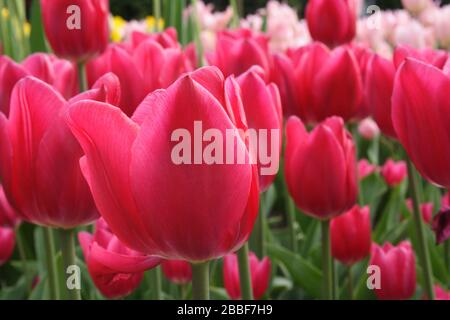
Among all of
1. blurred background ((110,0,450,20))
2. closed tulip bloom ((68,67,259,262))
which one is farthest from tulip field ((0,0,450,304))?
blurred background ((110,0,450,20))

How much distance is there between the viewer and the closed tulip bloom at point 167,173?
0.46 meters

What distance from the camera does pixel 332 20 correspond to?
125cm

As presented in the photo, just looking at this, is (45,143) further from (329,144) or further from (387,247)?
(387,247)

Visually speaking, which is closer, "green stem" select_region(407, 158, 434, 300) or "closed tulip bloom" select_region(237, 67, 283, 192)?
"closed tulip bloom" select_region(237, 67, 283, 192)

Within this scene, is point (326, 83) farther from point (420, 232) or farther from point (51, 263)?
point (51, 263)

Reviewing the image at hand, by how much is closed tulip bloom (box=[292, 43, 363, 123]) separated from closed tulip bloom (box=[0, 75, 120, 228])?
0.49 meters

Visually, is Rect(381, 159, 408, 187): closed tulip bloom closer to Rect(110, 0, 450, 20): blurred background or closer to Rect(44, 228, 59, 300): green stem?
Rect(44, 228, 59, 300): green stem

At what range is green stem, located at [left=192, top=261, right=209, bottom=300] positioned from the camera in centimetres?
49

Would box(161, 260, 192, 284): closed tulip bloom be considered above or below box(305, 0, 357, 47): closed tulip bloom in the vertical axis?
below

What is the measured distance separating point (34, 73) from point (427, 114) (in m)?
0.45

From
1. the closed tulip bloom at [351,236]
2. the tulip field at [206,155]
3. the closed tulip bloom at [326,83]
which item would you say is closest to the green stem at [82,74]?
the tulip field at [206,155]

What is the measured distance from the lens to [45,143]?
0.60 m

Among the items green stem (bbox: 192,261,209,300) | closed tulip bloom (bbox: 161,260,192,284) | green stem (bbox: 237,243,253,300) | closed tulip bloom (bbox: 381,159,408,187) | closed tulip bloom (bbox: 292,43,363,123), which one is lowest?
closed tulip bloom (bbox: 381,159,408,187)

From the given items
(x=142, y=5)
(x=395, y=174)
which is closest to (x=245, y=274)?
(x=395, y=174)
